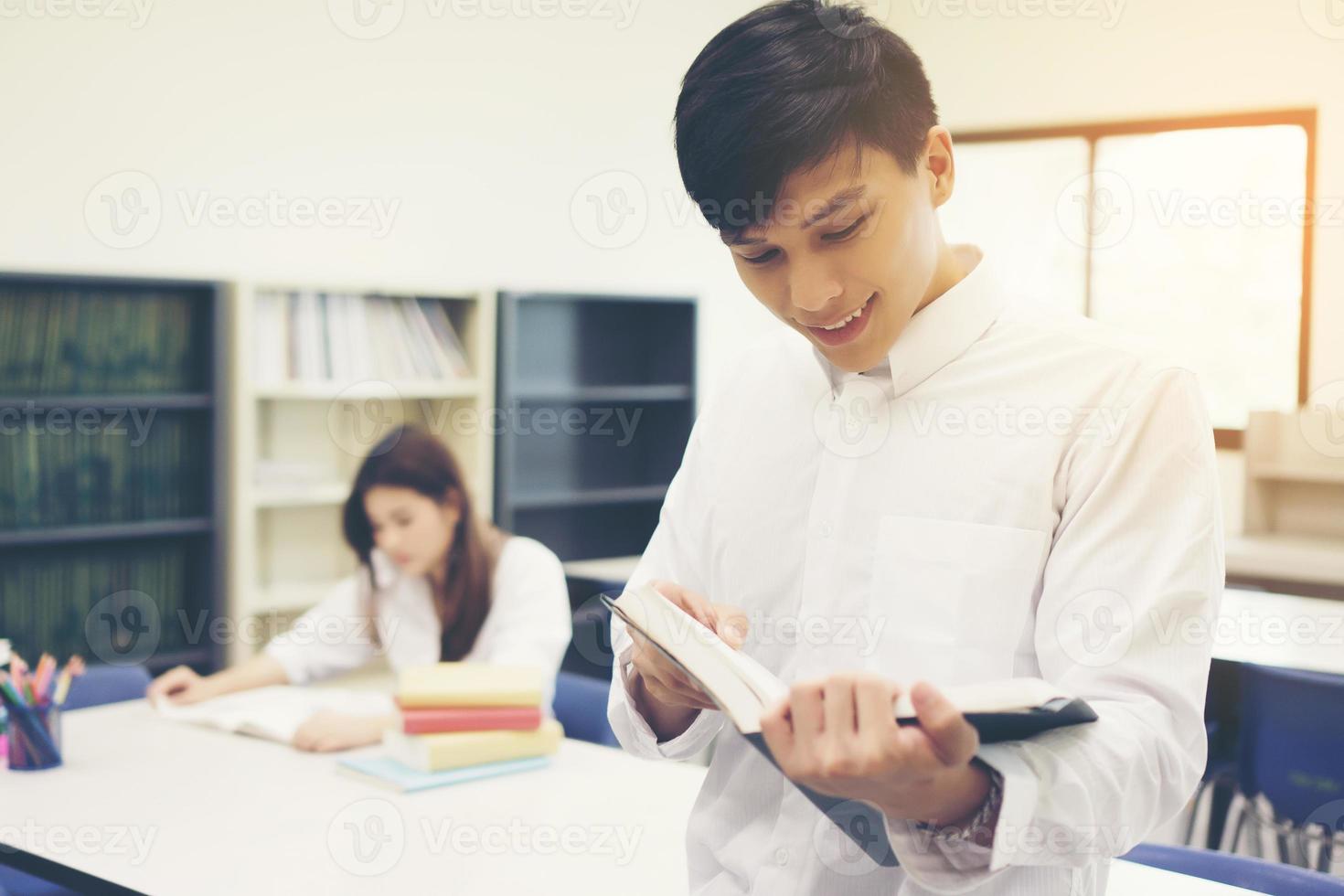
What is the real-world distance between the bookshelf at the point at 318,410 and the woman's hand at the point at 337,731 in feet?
5.68

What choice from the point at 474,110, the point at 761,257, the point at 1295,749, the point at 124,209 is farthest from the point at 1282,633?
the point at 124,209

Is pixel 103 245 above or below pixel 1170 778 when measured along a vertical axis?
above

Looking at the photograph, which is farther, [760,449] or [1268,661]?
[1268,661]

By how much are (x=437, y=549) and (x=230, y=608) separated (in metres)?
1.33

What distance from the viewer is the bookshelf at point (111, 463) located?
3584mm

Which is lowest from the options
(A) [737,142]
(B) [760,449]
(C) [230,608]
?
(C) [230,608]

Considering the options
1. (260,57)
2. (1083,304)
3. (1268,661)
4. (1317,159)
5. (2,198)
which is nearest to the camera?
(1268,661)

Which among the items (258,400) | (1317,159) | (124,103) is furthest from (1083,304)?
(124,103)

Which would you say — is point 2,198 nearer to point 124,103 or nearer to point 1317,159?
point 124,103

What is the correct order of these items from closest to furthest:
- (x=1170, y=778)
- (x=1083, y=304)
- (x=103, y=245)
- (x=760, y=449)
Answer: (x=1170, y=778) < (x=760, y=449) < (x=103, y=245) < (x=1083, y=304)

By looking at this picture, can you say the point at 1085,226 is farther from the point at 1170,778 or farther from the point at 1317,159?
the point at 1170,778

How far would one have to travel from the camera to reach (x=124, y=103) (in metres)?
4.07

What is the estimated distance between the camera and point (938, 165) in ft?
3.84

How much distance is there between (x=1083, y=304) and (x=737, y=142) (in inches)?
206
